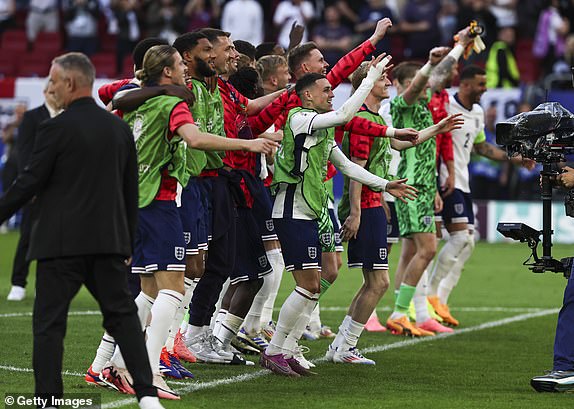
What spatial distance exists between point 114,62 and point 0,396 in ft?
64.2

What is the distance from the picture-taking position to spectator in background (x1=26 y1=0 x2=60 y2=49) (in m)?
28.5

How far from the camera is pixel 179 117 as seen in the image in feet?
25.8

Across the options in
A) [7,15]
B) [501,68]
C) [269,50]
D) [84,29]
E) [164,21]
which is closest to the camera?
[269,50]

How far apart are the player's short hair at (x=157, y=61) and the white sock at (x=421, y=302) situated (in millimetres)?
5459

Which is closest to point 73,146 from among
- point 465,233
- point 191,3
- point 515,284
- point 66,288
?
point 66,288

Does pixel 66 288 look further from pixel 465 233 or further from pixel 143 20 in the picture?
pixel 143 20

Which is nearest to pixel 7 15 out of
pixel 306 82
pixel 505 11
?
pixel 505 11

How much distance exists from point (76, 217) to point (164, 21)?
68.4 ft

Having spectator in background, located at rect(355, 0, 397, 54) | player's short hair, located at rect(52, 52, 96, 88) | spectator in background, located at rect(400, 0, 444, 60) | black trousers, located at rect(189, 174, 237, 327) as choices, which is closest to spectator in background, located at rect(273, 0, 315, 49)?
spectator in background, located at rect(355, 0, 397, 54)

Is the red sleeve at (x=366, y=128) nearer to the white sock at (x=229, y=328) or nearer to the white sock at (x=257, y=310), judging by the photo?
the white sock at (x=257, y=310)

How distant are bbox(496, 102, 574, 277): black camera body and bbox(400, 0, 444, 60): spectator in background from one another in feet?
53.4

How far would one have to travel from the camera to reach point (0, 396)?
807 cm

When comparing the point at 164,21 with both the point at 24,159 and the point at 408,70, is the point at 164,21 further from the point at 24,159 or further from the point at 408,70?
the point at 408,70

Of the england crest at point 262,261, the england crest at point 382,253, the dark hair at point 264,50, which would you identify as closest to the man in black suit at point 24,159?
the dark hair at point 264,50
